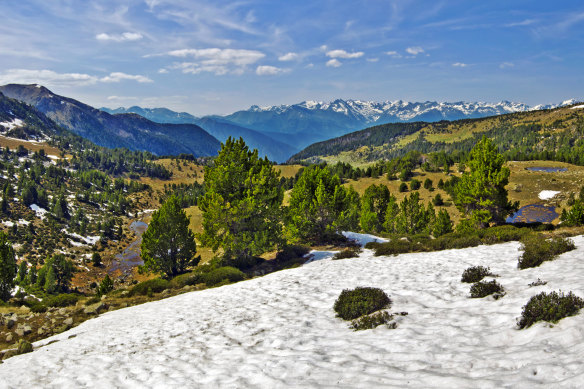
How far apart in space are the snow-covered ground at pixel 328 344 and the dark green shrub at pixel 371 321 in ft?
1.09

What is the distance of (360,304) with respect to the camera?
10438 millimetres

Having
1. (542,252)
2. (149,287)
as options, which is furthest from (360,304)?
(149,287)

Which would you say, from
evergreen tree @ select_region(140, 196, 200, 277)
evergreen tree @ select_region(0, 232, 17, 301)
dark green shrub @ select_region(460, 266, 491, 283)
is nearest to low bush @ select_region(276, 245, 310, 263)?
dark green shrub @ select_region(460, 266, 491, 283)

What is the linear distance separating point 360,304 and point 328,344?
2.69 m

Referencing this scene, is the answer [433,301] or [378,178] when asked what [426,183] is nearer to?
[378,178]

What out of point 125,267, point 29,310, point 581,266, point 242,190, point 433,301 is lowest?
point 125,267

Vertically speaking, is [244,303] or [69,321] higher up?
[244,303]

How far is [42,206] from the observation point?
16425 cm

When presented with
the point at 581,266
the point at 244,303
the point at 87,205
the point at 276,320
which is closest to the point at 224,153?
the point at 244,303

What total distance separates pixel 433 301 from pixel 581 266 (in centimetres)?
575

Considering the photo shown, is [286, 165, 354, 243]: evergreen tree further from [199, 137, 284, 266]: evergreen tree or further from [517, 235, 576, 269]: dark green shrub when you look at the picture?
[517, 235, 576, 269]: dark green shrub

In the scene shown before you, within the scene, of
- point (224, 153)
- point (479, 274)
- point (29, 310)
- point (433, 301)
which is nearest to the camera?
point (433, 301)

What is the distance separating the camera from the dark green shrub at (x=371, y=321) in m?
8.98

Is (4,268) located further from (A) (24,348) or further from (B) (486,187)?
(B) (486,187)
